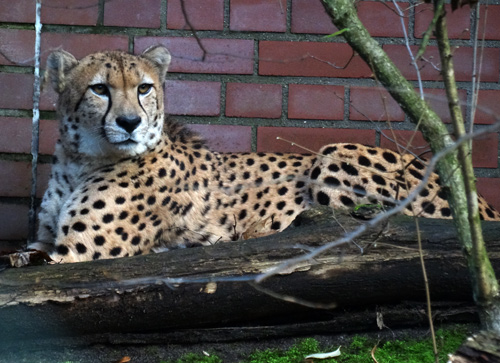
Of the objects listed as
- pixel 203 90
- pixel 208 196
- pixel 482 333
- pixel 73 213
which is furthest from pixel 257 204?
pixel 482 333

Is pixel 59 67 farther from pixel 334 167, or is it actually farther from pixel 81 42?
pixel 334 167

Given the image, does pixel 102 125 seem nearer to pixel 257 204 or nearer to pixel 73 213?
pixel 73 213

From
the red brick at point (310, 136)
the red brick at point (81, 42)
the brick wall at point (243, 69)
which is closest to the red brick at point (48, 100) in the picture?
the brick wall at point (243, 69)

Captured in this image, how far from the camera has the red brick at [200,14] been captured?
3127 mm

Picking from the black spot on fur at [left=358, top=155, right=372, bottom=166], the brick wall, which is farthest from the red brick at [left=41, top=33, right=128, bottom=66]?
the black spot on fur at [left=358, top=155, right=372, bottom=166]

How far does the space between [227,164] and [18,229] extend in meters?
0.95

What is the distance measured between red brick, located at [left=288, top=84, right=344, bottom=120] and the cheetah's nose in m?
0.77

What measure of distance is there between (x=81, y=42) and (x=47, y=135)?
43 centimetres

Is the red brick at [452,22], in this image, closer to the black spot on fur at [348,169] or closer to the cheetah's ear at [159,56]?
the black spot on fur at [348,169]

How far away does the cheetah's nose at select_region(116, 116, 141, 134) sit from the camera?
8.75ft

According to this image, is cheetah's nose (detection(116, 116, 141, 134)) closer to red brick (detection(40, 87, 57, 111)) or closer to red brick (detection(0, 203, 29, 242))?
red brick (detection(40, 87, 57, 111))

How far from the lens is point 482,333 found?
4.68ft


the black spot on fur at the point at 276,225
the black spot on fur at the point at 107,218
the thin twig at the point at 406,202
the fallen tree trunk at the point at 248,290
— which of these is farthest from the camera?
the black spot on fur at the point at 276,225

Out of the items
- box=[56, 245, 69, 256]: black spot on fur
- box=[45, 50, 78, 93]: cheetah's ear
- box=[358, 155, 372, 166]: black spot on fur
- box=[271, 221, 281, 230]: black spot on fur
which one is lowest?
box=[56, 245, 69, 256]: black spot on fur
